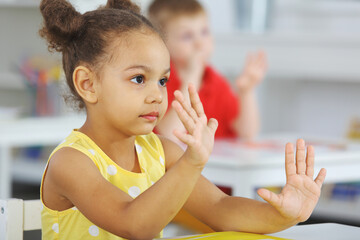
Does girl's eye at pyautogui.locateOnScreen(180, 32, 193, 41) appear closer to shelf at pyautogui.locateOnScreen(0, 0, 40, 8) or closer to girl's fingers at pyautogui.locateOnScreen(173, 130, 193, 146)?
girl's fingers at pyautogui.locateOnScreen(173, 130, 193, 146)

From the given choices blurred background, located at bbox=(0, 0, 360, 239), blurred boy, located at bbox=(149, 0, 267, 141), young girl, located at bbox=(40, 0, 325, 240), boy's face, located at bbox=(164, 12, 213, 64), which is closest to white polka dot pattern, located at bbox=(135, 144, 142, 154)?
young girl, located at bbox=(40, 0, 325, 240)

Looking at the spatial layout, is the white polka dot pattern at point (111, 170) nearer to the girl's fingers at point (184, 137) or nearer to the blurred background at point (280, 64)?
the girl's fingers at point (184, 137)

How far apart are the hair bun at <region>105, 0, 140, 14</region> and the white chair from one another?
0.34 meters

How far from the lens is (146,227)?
852 mm

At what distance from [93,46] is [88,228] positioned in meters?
0.26

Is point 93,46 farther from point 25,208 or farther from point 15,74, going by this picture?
point 15,74

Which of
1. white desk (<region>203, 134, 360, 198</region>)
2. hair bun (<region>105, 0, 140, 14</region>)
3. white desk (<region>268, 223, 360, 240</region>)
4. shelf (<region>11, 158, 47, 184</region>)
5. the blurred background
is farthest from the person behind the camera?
shelf (<region>11, 158, 47, 184</region>)

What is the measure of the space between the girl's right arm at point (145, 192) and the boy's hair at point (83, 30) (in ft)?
0.52

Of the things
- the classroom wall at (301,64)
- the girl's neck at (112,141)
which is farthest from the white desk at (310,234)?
the classroom wall at (301,64)

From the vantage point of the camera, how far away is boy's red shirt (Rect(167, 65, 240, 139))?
7.81 feet

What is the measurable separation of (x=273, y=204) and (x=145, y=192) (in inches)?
6.9

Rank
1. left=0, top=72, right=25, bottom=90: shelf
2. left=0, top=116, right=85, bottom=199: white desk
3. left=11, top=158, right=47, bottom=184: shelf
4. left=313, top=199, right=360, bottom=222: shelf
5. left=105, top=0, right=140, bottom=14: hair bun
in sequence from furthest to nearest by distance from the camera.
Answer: left=0, top=72, right=25, bottom=90: shelf, left=11, top=158, right=47, bottom=184: shelf, left=313, top=199, right=360, bottom=222: shelf, left=0, top=116, right=85, bottom=199: white desk, left=105, top=0, right=140, bottom=14: hair bun

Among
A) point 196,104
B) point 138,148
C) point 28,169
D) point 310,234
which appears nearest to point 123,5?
point 138,148

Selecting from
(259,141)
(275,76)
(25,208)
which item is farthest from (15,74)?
(25,208)
